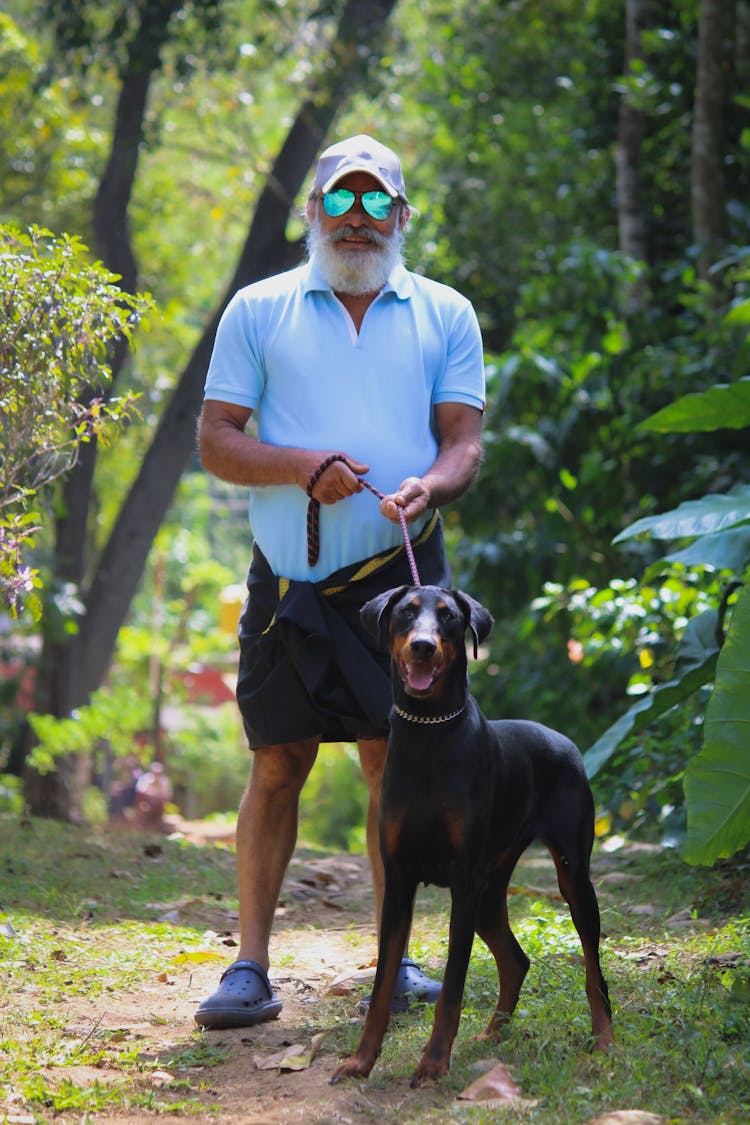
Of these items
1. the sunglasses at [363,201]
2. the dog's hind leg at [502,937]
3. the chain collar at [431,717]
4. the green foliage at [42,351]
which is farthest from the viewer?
the green foliage at [42,351]

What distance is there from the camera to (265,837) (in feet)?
14.4

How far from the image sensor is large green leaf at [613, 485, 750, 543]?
4.77 metres

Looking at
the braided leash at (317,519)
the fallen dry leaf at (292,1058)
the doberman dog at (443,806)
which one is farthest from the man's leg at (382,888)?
the doberman dog at (443,806)

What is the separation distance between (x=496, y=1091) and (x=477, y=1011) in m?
0.83

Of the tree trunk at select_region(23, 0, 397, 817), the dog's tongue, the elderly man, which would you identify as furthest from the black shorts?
the tree trunk at select_region(23, 0, 397, 817)

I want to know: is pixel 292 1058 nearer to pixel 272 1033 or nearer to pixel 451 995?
pixel 272 1033

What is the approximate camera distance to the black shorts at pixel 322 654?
13.5 feet

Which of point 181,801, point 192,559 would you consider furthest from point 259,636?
point 181,801

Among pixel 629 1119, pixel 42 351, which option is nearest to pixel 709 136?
pixel 42 351

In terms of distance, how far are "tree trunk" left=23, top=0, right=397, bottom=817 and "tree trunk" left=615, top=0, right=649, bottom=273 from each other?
1.84 m

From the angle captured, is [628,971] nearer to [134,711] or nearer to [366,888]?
[366,888]

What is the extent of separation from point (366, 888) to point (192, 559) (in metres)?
15.2

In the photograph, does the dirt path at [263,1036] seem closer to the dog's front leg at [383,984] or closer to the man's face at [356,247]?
the dog's front leg at [383,984]

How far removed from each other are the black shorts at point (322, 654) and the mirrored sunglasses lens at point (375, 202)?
3.05 ft
